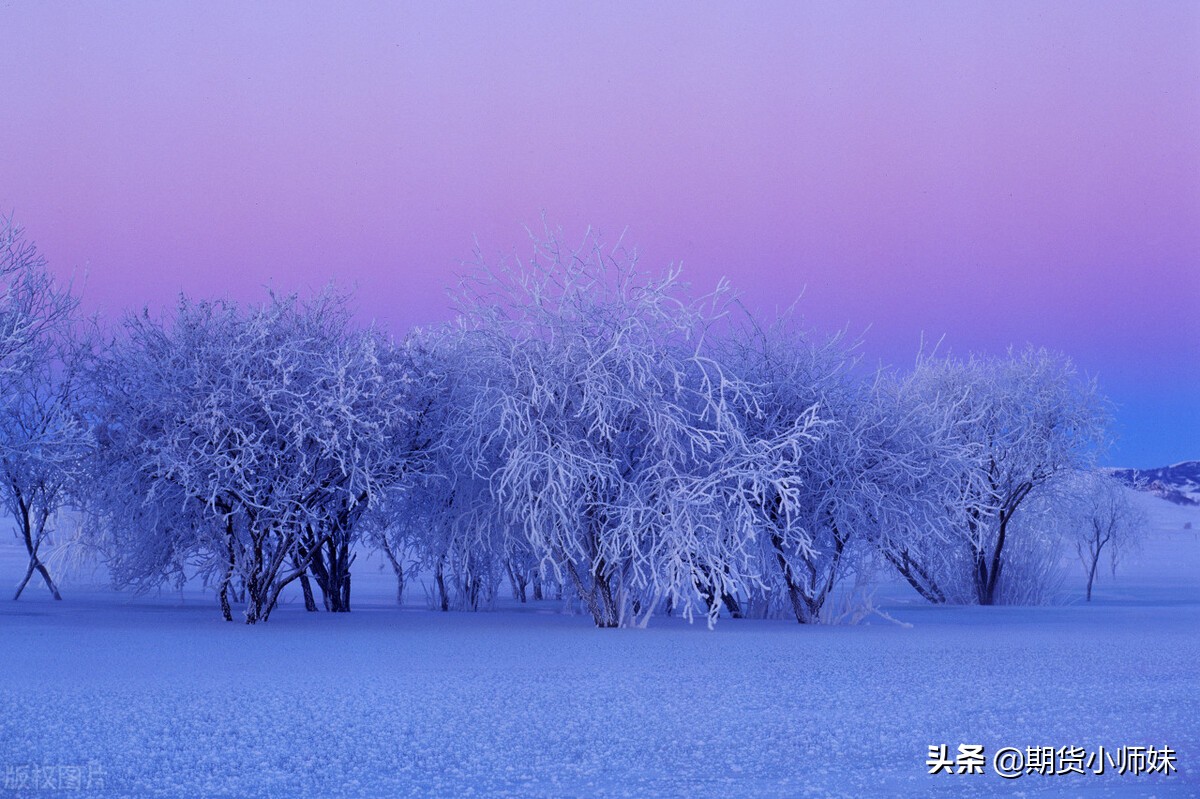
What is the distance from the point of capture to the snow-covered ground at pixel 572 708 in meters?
7.35

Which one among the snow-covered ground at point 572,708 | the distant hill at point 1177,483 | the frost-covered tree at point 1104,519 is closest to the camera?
the snow-covered ground at point 572,708

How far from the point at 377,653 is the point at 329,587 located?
9213 mm

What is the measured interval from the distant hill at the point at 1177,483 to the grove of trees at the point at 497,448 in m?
86.9

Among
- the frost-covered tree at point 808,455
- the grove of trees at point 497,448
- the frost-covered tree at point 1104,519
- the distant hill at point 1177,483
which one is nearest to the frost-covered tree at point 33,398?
the grove of trees at point 497,448

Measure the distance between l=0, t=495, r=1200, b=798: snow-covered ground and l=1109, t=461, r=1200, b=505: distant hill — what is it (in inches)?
3587

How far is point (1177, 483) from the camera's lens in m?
121

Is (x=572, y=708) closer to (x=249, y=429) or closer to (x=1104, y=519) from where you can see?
(x=249, y=429)

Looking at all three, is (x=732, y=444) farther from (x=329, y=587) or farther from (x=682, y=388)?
(x=329, y=587)

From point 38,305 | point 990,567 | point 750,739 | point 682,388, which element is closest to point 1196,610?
point 990,567

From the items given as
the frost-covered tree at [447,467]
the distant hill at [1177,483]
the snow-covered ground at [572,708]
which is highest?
the distant hill at [1177,483]

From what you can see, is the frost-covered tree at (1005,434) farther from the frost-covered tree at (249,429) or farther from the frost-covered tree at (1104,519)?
the frost-covered tree at (249,429)

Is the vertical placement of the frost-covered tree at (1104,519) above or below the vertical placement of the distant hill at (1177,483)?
below

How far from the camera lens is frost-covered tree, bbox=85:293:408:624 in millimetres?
17109

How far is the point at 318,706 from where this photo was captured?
32.9ft
